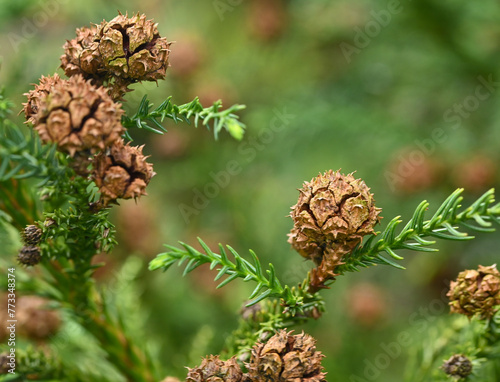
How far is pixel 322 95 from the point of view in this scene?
2.64 m

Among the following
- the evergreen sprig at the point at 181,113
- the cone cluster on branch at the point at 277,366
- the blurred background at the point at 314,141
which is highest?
the blurred background at the point at 314,141

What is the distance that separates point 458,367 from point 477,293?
6.5 inches

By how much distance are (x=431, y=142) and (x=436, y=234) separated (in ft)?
5.35

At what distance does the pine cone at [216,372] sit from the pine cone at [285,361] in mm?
21

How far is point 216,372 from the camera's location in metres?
0.84

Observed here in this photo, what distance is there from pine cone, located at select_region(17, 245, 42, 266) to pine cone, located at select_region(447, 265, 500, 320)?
76 centimetres

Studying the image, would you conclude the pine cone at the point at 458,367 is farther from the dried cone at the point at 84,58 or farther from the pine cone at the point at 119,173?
the dried cone at the point at 84,58

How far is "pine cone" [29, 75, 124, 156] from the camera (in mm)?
771

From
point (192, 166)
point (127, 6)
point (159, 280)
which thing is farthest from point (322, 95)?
point (127, 6)

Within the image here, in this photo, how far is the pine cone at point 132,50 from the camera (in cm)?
89

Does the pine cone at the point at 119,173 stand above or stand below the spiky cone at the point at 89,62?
below

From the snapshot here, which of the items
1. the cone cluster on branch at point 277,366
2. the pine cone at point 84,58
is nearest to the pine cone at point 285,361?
the cone cluster on branch at point 277,366

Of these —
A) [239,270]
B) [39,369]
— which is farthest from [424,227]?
[39,369]

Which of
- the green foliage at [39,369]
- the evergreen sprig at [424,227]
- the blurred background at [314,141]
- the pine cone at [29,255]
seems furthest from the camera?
the blurred background at [314,141]
